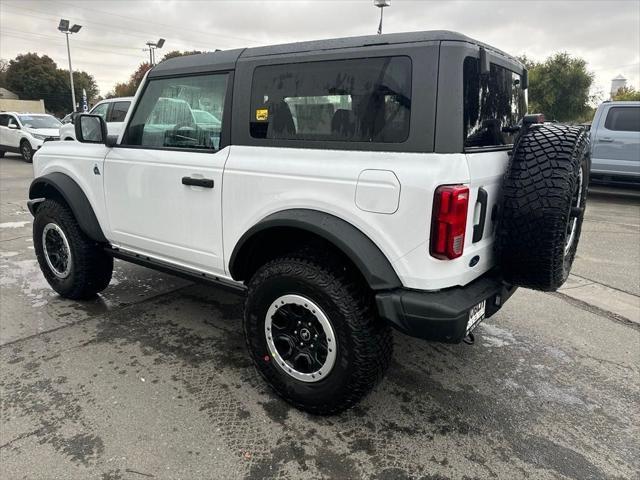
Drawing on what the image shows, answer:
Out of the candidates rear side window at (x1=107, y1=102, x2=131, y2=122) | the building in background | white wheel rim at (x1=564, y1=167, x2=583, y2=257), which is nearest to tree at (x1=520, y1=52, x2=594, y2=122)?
rear side window at (x1=107, y1=102, x2=131, y2=122)

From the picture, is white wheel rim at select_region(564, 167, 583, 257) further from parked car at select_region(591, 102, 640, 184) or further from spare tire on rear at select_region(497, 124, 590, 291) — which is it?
parked car at select_region(591, 102, 640, 184)

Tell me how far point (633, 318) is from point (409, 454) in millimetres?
2806

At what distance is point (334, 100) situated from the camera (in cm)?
231

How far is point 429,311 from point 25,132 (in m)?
16.8

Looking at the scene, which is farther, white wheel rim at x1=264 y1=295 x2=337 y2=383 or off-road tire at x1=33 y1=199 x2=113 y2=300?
off-road tire at x1=33 y1=199 x2=113 y2=300

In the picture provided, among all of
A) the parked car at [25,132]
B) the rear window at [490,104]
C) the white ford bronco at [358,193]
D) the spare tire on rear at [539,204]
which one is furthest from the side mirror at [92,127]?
the parked car at [25,132]

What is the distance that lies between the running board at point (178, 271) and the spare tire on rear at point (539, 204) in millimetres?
1542

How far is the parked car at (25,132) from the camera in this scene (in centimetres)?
1488

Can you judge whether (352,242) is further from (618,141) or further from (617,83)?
(617,83)

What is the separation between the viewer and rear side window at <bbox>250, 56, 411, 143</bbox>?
2129mm

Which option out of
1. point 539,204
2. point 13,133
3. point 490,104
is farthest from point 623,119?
point 13,133

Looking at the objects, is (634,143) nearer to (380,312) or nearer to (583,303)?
(583,303)

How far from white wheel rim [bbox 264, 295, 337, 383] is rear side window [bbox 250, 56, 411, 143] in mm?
884

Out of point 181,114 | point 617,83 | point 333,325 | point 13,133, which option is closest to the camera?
point 333,325
